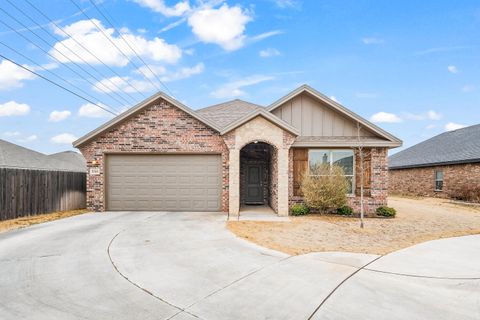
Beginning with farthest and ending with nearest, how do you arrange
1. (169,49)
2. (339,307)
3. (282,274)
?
(169,49), (282,274), (339,307)

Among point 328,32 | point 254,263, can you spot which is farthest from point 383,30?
point 254,263

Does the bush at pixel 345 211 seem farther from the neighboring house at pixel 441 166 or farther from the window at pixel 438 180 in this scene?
the window at pixel 438 180

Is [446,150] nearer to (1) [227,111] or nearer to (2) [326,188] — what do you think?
(2) [326,188]

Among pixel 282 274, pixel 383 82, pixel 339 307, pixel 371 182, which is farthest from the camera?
pixel 383 82

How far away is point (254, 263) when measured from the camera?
581 centimetres

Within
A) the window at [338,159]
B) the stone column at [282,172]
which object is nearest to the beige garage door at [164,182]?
the stone column at [282,172]

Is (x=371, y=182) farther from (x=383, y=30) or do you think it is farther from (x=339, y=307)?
(x=339, y=307)

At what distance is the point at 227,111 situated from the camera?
61.1 feet

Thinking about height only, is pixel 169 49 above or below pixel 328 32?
above

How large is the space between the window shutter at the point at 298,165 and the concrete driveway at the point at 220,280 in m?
5.85

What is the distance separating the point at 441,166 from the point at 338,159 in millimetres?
14738

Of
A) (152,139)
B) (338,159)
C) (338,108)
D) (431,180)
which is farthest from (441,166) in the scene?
(152,139)

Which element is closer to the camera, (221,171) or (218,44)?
(221,171)

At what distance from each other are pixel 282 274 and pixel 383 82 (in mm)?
19887
